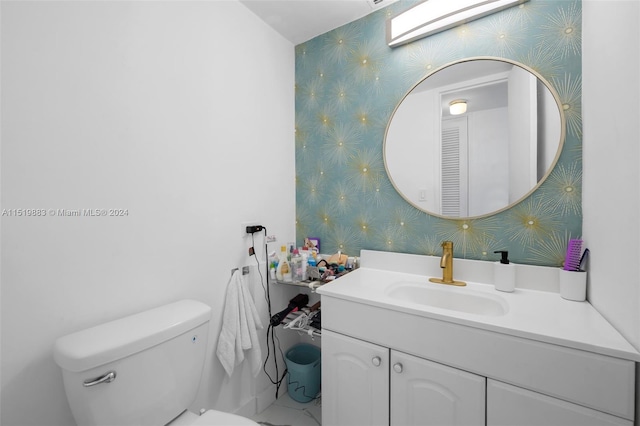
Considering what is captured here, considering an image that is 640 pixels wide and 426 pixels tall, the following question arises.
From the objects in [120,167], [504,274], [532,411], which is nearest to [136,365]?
[120,167]

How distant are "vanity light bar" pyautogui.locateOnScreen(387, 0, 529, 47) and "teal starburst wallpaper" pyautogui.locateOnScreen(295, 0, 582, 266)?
0.14 feet

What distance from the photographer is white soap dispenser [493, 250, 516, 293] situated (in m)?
1.17

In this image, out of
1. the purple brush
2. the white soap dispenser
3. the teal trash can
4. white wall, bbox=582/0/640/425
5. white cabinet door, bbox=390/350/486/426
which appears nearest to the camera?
white wall, bbox=582/0/640/425

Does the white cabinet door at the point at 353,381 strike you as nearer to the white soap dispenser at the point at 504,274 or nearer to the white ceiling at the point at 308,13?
the white soap dispenser at the point at 504,274

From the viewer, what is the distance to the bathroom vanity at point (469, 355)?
761mm

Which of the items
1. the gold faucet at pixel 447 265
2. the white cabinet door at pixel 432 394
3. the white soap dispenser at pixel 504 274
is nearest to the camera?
the white cabinet door at pixel 432 394

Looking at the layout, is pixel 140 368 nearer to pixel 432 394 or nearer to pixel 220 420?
pixel 220 420

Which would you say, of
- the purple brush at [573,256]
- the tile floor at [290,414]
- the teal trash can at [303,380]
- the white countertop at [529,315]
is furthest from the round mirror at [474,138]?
the tile floor at [290,414]

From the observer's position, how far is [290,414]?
1.61 m

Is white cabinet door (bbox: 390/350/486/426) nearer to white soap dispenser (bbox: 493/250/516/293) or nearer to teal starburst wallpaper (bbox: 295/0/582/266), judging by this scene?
white soap dispenser (bbox: 493/250/516/293)

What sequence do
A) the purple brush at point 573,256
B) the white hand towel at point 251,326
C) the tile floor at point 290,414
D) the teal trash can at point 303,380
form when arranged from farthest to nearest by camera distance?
the teal trash can at point 303,380 → the tile floor at point 290,414 → the white hand towel at point 251,326 → the purple brush at point 573,256

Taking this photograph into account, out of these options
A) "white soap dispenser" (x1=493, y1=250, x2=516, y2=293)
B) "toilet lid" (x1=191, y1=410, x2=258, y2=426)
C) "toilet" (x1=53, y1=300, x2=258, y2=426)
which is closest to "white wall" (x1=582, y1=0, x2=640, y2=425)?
"white soap dispenser" (x1=493, y1=250, x2=516, y2=293)

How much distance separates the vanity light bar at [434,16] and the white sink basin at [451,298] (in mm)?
1262

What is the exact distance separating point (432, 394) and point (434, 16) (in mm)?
1638
